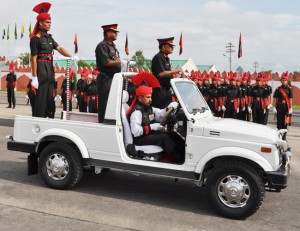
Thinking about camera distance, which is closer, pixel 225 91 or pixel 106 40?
pixel 106 40

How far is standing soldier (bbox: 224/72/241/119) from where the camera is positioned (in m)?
15.0

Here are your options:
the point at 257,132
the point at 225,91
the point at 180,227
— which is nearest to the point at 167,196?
the point at 180,227

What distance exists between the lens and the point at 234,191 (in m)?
4.91

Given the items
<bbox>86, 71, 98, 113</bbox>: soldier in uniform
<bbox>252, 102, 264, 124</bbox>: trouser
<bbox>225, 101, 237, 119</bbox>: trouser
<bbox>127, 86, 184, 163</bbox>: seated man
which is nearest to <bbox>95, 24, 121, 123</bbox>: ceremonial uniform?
<bbox>127, 86, 184, 163</bbox>: seated man

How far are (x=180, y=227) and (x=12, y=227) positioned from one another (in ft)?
6.02

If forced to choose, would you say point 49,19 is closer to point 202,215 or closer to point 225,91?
point 202,215

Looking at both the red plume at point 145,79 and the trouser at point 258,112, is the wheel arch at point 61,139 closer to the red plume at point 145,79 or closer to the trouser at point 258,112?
the red plume at point 145,79

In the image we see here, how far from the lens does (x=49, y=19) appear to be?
7.03 m

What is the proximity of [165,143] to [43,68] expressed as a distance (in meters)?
2.90

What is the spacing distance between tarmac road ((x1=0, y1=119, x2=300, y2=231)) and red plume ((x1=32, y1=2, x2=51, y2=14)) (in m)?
2.80

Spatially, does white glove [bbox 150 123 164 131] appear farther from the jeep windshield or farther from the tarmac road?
the tarmac road

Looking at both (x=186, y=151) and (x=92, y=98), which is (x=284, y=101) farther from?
(x=186, y=151)

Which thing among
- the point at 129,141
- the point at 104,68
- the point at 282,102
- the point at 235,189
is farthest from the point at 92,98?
the point at 235,189

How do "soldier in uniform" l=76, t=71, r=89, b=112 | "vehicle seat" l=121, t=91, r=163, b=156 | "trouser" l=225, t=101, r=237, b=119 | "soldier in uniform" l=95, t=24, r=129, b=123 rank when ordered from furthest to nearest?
"soldier in uniform" l=76, t=71, r=89, b=112
"trouser" l=225, t=101, r=237, b=119
"soldier in uniform" l=95, t=24, r=129, b=123
"vehicle seat" l=121, t=91, r=163, b=156
